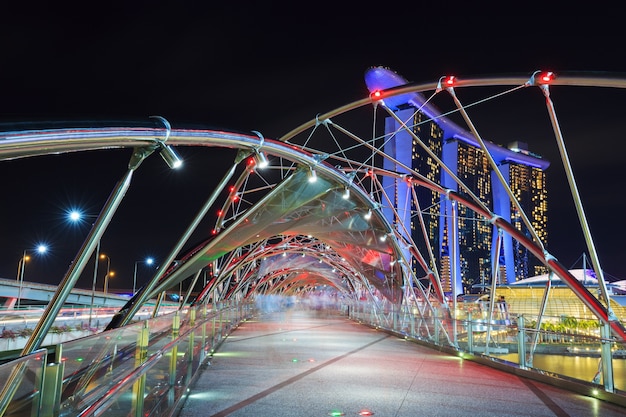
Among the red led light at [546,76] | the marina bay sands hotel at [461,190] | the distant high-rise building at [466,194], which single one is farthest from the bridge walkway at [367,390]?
the distant high-rise building at [466,194]

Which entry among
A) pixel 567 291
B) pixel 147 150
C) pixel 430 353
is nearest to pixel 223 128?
pixel 147 150

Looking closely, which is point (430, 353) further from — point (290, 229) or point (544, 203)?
point (544, 203)

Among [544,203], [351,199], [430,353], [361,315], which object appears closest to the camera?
[430,353]

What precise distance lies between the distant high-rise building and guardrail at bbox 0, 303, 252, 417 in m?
74.2

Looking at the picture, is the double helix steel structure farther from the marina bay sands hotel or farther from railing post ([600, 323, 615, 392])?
the marina bay sands hotel

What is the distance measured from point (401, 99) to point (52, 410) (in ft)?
287

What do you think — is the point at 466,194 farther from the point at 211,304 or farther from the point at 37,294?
the point at 211,304

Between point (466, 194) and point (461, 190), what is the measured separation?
2467 centimetres

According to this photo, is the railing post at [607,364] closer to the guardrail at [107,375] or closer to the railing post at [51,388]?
the guardrail at [107,375]

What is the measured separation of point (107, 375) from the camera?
4777 millimetres

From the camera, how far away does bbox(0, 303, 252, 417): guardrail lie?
290 centimetres

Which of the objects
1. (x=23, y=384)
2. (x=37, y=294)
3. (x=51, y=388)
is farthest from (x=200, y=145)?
(x=37, y=294)

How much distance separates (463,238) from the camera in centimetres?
16312

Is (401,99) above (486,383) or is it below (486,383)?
above
